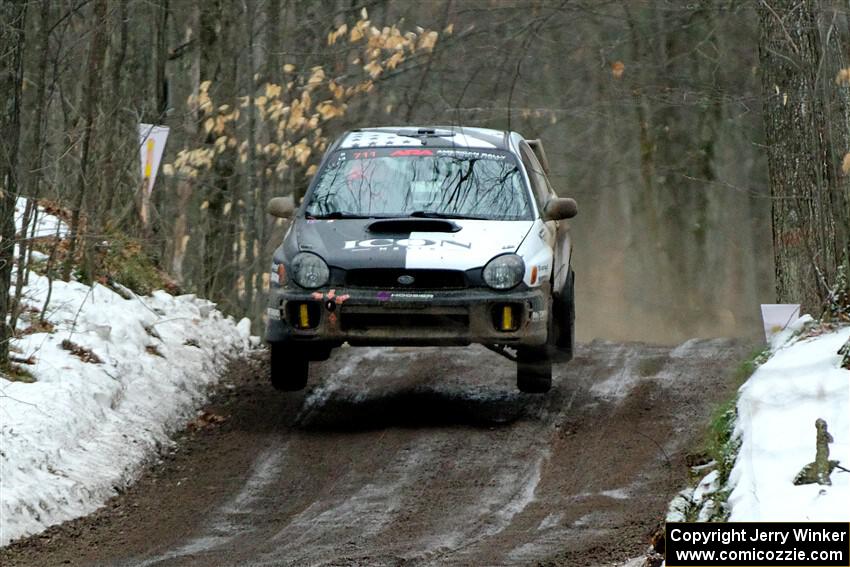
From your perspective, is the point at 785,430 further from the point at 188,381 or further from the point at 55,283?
the point at 55,283

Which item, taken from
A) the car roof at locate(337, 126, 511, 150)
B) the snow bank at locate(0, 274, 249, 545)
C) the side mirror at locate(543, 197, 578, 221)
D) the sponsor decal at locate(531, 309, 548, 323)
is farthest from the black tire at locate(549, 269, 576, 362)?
the snow bank at locate(0, 274, 249, 545)

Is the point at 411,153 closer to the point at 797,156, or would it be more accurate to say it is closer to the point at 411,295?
the point at 411,295

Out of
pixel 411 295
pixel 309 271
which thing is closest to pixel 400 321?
pixel 411 295

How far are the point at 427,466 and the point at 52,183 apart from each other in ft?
18.8

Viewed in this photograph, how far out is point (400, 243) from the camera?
9.81 m

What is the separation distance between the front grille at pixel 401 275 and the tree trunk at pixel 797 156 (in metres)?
2.41

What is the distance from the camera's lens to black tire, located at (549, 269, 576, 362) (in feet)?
36.1

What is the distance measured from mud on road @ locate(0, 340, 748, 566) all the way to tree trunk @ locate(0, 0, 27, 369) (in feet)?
5.31

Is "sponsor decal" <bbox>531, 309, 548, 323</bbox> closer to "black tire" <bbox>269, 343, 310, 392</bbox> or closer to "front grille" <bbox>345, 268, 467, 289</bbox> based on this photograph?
"front grille" <bbox>345, 268, 467, 289</bbox>

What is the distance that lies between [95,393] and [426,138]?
3.34 m

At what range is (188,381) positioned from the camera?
1139 cm

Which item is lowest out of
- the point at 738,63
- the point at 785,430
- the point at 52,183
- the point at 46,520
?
the point at 46,520

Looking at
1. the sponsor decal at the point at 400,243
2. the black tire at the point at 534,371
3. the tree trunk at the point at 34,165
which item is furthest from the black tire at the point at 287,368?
the tree trunk at the point at 34,165

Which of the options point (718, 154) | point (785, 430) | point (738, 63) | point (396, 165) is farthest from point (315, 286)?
point (718, 154)
